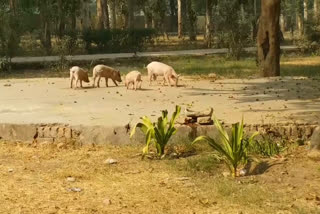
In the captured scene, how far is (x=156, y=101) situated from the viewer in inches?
409

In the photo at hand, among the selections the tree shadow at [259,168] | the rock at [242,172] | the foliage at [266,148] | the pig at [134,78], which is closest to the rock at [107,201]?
the rock at [242,172]

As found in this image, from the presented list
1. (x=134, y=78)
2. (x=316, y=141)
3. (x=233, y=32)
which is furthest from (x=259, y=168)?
(x=233, y=32)

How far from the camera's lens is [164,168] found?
22.2 feet

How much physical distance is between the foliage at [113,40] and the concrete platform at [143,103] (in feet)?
43.4

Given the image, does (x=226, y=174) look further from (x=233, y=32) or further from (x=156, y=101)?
(x=233, y=32)

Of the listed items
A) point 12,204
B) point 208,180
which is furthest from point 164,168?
point 12,204

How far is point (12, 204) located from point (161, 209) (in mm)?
1320

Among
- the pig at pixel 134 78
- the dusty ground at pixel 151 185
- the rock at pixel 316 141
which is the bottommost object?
the dusty ground at pixel 151 185

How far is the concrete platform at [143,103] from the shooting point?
8.33 m

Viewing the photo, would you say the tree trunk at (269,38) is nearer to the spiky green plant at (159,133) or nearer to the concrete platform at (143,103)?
the concrete platform at (143,103)

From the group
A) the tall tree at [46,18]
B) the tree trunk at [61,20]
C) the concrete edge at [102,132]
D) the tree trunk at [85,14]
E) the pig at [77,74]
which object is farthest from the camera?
the tree trunk at [85,14]

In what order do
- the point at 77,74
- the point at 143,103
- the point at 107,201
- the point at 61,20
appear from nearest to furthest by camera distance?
the point at 107,201 < the point at 143,103 < the point at 77,74 < the point at 61,20

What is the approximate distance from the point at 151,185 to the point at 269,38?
893 centimetres

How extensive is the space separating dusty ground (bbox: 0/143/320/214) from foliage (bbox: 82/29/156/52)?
1940 cm
